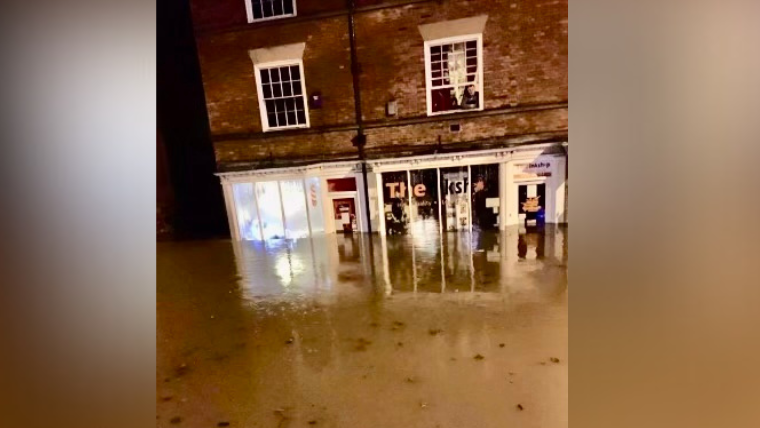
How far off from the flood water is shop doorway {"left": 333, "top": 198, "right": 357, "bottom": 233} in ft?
0.13

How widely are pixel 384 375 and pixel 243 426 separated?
0.37 meters

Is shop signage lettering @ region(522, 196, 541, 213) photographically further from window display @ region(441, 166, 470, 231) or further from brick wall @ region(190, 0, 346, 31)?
brick wall @ region(190, 0, 346, 31)

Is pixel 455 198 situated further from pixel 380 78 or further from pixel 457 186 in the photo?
pixel 380 78

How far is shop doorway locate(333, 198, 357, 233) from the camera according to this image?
3.61 ft

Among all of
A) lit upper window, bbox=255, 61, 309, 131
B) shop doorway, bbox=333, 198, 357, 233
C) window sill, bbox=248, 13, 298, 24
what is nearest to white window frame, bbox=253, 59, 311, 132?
lit upper window, bbox=255, 61, 309, 131

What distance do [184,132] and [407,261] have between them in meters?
0.69

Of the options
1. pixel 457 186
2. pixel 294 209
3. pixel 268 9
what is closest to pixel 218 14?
pixel 268 9

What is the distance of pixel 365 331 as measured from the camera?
1.10 meters

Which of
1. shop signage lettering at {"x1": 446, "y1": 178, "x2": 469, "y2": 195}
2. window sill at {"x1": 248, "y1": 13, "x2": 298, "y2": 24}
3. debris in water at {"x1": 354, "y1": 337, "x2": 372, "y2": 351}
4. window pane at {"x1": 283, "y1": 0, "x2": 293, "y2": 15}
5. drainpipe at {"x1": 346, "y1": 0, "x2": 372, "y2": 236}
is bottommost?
debris in water at {"x1": 354, "y1": 337, "x2": 372, "y2": 351}

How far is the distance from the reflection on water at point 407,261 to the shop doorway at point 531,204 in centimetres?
3

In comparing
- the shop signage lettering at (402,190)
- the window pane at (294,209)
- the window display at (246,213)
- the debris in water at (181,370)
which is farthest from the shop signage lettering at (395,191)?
the debris in water at (181,370)
